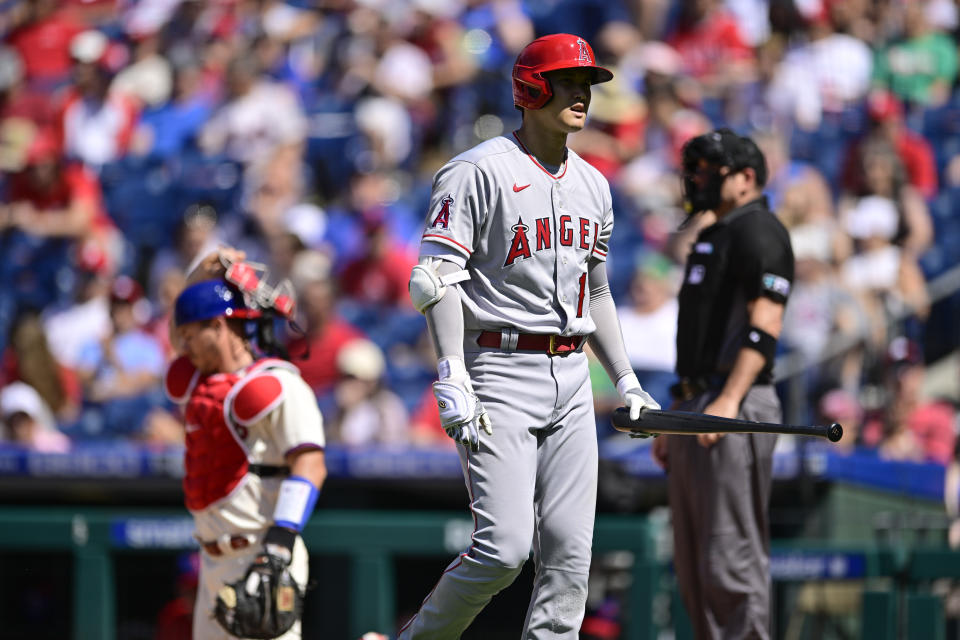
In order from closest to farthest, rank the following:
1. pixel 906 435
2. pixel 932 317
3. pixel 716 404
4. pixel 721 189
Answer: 1. pixel 716 404
2. pixel 721 189
3. pixel 906 435
4. pixel 932 317

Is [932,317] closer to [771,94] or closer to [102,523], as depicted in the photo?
[771,94]

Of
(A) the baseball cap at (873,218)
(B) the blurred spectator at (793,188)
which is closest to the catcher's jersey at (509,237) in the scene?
(B) the blurred spectator at (793,188)

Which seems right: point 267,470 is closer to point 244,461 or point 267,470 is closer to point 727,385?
point 244,461

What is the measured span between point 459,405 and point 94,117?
29.6ft

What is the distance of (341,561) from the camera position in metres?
6.74

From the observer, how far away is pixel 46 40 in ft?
44.7

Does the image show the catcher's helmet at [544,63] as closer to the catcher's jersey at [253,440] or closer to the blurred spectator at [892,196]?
the catcher's jersey at [253,440]

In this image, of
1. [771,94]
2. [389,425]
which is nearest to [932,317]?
[771,94]

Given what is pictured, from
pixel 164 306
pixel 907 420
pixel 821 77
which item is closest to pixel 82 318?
pixel 164 306

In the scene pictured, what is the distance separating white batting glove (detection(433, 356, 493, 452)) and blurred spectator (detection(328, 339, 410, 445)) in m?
4.15

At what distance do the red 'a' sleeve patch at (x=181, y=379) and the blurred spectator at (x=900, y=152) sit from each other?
627cm

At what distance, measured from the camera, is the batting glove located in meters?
4.04

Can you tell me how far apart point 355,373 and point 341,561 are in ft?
4.98

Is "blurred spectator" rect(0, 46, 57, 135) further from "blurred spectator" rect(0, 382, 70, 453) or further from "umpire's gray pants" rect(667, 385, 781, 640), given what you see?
"umpire's gray pants" rect(667, 385, 781, 640)
